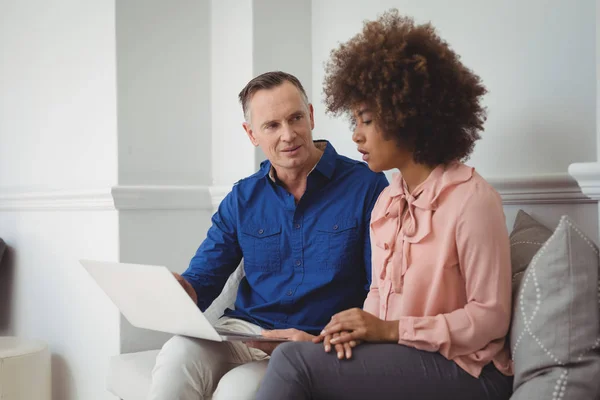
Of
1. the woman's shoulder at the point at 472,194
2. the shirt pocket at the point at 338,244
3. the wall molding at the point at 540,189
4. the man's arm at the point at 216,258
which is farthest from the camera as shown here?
the man's arm at the point at 216,258

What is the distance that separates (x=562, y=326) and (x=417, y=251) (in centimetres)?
32

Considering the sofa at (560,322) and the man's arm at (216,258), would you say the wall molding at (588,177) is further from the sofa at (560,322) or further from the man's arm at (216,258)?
the man's arm at (216,258)

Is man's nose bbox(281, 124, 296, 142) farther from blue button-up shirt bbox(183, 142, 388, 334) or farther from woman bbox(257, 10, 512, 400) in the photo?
woman bbox(257, 10, 512, 400)

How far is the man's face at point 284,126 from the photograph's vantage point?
6.23 feet

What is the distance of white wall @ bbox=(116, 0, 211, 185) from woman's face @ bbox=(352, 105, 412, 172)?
1.17 meters

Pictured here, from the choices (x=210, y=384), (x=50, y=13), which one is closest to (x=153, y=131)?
(x=50, y=13)

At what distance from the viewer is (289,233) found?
1.94 m

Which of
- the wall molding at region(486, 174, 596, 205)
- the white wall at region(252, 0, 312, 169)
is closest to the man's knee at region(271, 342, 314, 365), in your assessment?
the wall molding at region(486, 174, 596, 205)

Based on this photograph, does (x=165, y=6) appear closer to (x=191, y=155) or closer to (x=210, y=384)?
(x=191, y=155)

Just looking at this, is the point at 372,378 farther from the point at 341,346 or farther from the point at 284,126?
the point at 284,126

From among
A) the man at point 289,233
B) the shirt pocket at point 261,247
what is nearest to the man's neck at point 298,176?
the man at point 289,233

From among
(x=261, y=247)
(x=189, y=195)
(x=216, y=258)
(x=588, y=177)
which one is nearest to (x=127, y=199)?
(x=189, y=195)

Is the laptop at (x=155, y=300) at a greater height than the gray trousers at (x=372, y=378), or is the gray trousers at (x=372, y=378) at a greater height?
the laptop at (x=155, y=300)

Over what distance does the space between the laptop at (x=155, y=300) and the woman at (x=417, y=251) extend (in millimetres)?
246
